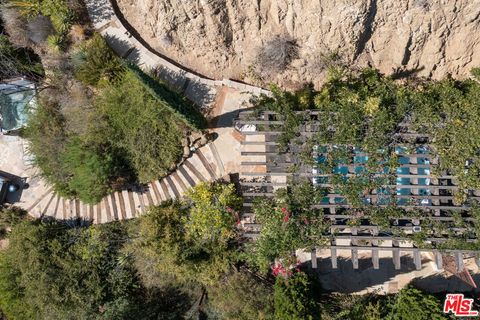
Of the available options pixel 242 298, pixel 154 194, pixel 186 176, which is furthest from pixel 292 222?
pixel 154 194

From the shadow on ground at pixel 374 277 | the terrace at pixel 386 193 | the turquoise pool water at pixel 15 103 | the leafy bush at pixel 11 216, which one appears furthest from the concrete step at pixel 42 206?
the shadow on ground at pixel 374 277

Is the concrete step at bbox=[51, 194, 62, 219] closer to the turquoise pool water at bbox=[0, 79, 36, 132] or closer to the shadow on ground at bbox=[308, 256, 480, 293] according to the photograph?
the turquoise pool water at bbox=[0, 79, 36, 132]

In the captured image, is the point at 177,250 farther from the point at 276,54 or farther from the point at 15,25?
the point at 15,25

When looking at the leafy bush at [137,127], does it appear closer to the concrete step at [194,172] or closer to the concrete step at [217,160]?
the concrete step at [194,172]

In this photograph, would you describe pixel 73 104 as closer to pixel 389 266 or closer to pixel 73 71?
pixel 73 71

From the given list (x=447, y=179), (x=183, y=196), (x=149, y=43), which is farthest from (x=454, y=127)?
(x=149, y=43)

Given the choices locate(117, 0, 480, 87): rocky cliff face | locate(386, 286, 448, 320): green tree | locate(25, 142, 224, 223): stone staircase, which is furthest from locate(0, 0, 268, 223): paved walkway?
locate(386, 286, 448, 320): green tree
